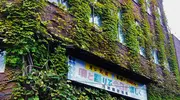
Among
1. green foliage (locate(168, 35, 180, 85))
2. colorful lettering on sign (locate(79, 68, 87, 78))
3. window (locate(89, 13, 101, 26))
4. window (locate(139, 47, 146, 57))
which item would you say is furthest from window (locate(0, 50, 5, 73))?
green foliage (locate(168, 35, 180, 85))

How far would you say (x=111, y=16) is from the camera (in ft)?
31.9

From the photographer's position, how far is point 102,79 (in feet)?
26.2

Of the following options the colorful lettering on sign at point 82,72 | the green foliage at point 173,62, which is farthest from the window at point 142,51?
the colorful lettering on sign at point 82,72

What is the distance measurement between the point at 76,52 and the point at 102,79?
1.48 meters

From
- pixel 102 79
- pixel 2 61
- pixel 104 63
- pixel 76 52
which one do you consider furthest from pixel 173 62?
pixel 2 61

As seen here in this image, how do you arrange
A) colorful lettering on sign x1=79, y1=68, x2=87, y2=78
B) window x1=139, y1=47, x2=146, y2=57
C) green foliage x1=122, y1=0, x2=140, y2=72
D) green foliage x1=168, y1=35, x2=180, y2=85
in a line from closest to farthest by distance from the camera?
colorful lettering on sign x1=79, y1=68, x2=87, y2=78 < green foliage x1=122, y1=0, x2=140, y2=72 < window x1=139, y1=47, x2=146, y2=57 < green foliage x1=168, y1=35, x2=180, y2=85

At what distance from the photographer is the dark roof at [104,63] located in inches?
278

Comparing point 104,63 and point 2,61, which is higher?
point 104,63

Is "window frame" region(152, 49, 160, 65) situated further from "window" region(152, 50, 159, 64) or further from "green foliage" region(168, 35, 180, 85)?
"green foliage" region(168, 35, 180, 85)

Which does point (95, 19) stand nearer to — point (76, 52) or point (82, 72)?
point (76, 52)

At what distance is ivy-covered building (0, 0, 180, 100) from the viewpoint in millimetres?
5786

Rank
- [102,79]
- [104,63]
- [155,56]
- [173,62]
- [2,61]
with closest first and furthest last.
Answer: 1. [2,61]
2. [102,79]
3. [104,63]
4. [155,56]
5. [173,62]

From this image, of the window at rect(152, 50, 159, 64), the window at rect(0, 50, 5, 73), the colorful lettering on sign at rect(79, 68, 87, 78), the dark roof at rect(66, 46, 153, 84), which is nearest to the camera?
the window at rect(0, 50, 5, 73)

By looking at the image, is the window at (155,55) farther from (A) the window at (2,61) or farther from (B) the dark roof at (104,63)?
(A) the window at (2,61)
